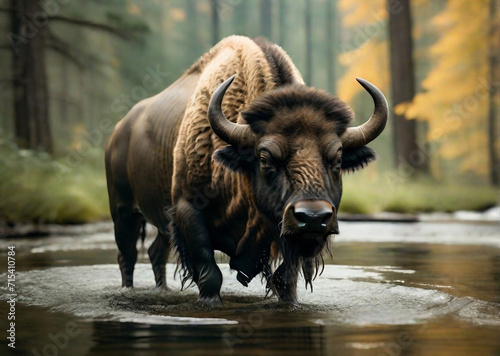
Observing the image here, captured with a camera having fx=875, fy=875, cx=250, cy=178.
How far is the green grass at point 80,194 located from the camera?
18312 millimetres

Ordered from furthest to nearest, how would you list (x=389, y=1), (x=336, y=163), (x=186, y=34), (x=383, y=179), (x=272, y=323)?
(x=186, y=34)
(x=383, y=179)
(x=389, y=1)
(x=336, y=163)
(x=272, y=323)

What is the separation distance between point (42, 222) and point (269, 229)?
1175cm

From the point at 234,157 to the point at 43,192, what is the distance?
39.8 feet

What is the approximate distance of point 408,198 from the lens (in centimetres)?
2417

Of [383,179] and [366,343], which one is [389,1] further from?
[366,343]

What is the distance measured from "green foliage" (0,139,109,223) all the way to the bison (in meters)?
9.57

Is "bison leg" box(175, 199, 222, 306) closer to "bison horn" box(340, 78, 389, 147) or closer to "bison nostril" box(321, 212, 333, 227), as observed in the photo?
"bison horn" box(340, 78, 389, 147)

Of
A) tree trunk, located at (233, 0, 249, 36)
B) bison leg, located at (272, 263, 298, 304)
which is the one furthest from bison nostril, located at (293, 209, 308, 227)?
tree trunk, located at (233, 0, 249, 36)

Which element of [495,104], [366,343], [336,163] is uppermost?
[495,104]

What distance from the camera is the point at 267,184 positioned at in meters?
7.13

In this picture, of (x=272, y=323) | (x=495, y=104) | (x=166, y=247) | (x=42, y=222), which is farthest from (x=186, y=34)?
(x=272, y=323)

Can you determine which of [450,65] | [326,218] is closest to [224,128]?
[326,218]

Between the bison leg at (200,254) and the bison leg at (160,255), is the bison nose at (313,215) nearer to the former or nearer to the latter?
the bison leg at (200,254)

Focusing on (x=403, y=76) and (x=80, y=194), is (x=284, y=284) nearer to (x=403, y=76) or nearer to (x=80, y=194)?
(x=80, y=194)
